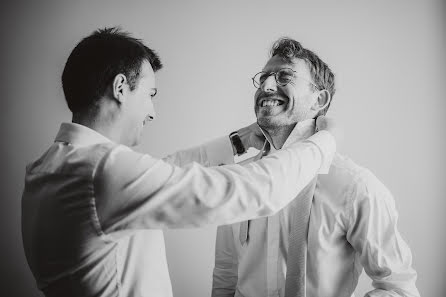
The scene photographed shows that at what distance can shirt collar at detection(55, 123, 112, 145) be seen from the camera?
A: 97 cm

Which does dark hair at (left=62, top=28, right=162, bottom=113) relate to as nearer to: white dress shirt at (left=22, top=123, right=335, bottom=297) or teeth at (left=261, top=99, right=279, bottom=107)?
white dress shirt at (left=22, top=123, right=335, bottom=297)

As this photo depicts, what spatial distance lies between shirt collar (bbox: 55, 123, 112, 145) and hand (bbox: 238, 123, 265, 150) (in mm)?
846

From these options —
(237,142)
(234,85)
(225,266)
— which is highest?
(234,85)

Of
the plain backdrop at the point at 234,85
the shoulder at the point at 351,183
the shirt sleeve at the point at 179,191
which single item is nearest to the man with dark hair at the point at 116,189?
the shirt sleeve at the point at 179,191

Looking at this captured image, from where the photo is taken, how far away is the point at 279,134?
5.17ft

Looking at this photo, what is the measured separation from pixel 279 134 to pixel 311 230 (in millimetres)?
458

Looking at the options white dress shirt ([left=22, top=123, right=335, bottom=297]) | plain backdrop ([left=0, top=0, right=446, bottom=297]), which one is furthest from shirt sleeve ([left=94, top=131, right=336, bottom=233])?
plain backdrop ([left=0, top=0, right=446, bottom=297])

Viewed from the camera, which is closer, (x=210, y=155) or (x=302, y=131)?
(x=302, y=131)

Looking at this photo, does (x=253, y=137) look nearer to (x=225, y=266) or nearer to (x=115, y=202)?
(x=225, y=266)

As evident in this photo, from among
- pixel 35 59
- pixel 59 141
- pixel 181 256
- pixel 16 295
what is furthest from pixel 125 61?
pixel 16 295

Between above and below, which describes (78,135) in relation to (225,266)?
→ above

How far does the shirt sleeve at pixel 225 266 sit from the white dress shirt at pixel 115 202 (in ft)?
2.15

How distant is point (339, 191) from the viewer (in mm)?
1327

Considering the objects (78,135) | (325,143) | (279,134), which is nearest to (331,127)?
(325,143)
